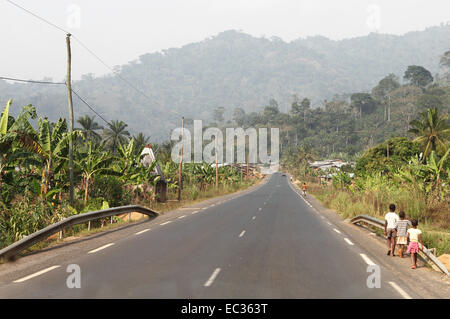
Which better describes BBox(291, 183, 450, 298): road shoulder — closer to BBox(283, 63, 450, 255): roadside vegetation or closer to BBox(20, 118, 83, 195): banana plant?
BBox(283, 63, 450, 255): roadside vegetation

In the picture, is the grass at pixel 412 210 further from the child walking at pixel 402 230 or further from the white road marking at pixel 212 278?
the white road marking at pixel 212 278

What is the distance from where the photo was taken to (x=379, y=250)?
12625mm

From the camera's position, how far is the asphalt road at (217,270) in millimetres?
7617

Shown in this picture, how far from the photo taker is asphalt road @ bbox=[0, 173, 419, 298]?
762 centimetres

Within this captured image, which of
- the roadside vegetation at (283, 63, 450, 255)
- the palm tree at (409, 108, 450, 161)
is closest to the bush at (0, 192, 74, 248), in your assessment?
the roadside vegetation at (283, 63, 450, 255)

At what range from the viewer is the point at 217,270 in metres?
9.52

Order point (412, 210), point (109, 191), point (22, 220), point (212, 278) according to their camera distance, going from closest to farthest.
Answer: point (212, 278) < point (22, 220) < point (412, 210) < point (109, 191)

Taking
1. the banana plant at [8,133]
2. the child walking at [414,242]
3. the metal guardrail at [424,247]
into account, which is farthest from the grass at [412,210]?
the banana plant at [8,133]

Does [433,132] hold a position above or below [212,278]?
above

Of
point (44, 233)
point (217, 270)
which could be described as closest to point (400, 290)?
point (217, 270)

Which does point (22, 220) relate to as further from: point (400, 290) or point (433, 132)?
point (433, 132)

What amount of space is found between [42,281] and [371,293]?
19.9 ft

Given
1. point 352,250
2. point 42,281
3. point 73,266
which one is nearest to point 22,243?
point 73,266
